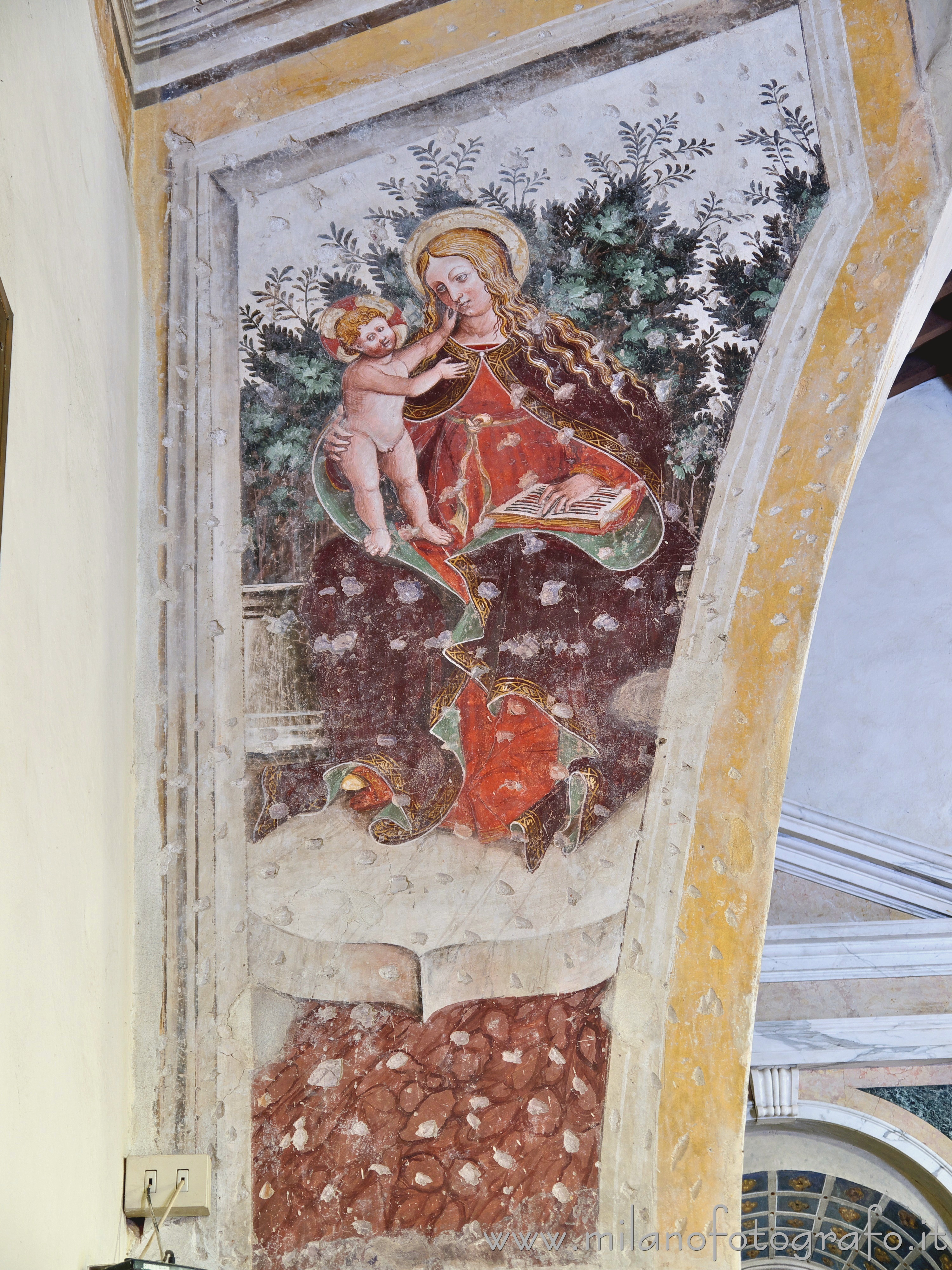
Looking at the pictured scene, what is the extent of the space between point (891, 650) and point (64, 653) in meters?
6.04

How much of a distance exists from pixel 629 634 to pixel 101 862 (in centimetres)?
162

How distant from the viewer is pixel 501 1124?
3236mm

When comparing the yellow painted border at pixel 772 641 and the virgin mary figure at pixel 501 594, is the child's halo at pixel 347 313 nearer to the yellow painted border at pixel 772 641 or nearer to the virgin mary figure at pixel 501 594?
the virgin mary figure at pixel 501 594

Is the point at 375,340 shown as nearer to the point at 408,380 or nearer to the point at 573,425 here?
the point at 408,380

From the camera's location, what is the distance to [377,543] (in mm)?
3680

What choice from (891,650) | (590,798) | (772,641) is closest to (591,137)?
(772,641)

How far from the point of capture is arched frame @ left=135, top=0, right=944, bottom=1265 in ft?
10.7

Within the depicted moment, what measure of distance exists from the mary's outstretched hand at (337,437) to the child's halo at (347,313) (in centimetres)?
18

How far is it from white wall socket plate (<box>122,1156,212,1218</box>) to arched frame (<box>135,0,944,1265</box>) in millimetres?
69

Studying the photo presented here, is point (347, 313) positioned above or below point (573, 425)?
above

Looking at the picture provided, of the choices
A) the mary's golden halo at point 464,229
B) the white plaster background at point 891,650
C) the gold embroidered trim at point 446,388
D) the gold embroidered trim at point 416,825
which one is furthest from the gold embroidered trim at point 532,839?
the white plaster background at point 891,650

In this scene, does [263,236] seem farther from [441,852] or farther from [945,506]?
[945,506]

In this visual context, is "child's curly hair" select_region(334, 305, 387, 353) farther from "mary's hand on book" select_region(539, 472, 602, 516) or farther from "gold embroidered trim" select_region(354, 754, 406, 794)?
"gold embroidered trim" select_region(354, 754, 406, 794)

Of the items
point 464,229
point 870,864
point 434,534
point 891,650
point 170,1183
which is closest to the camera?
point 170,1183
